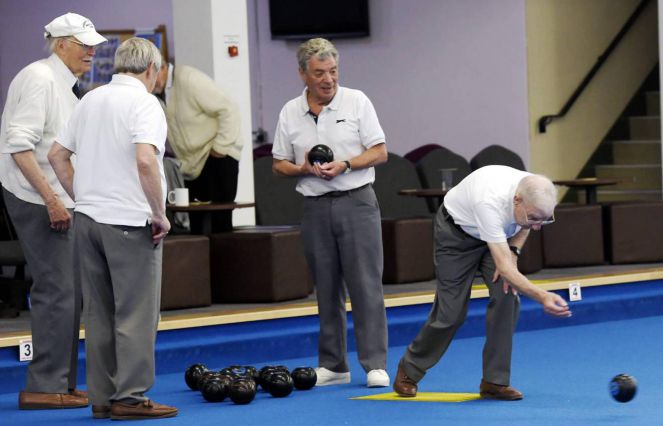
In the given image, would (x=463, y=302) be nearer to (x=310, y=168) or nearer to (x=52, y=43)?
(x=310, y=168)

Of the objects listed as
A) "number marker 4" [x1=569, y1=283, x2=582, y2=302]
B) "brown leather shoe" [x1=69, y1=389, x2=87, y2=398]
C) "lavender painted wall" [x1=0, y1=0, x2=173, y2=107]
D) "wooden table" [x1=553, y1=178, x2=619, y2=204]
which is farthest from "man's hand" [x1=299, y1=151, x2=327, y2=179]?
"lavender painted wall" [x1=0, y1=0, x2=173, y2=107]

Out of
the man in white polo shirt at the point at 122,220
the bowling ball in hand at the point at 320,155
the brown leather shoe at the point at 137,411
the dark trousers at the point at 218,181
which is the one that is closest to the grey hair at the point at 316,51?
the bowling ball in hand at the point at 320,155

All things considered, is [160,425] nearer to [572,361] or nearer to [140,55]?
[140,55]

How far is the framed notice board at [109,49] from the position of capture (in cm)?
1198

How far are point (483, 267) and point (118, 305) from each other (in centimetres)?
140

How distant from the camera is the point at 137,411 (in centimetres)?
482

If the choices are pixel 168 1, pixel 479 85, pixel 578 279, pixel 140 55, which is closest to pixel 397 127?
pixel 479 85

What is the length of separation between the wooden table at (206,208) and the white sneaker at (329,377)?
1.54 meters

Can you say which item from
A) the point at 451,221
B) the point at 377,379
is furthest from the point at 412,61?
the point at 451,221

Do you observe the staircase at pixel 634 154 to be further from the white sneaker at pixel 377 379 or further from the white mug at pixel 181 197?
the white sneaker at pixel 377 379

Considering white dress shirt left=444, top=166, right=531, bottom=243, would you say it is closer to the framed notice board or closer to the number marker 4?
the number marker 4

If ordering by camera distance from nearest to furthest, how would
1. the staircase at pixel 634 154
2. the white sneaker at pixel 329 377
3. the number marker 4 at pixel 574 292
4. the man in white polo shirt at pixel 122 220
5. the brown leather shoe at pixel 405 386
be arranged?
the man in white polo shirt at pixel 122 220
the brown leather shoe at pixel 405 386
the white sneaker at pixel 329 377
the number marker 4 at pixel 574 292
the staircase at pixel 634 154

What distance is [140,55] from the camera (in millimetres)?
4777

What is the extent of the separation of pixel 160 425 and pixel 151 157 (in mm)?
979
